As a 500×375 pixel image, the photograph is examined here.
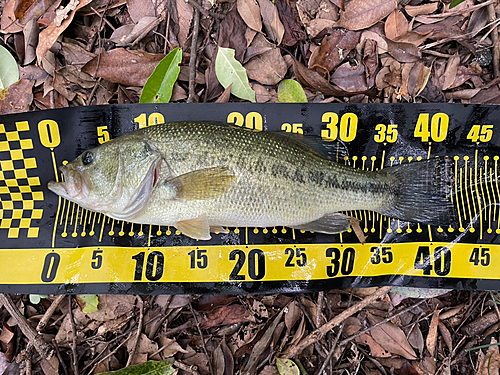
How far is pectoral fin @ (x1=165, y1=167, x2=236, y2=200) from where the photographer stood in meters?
2.11

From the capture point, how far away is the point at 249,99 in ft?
8.45

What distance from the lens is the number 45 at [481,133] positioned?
2.56m

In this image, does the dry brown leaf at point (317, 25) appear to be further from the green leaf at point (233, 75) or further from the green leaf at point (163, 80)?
the green leaf at point (163, 80)

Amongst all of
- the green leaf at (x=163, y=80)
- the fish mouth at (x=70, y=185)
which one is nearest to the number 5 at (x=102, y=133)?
the green leaf at (x=163, y=80)

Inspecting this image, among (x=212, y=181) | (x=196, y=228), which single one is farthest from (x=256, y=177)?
(x=196, y=228)

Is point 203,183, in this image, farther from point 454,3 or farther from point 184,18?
point 454,3

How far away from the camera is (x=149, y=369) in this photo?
2.42 m

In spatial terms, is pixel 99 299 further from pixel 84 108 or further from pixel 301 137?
pixel 301 137

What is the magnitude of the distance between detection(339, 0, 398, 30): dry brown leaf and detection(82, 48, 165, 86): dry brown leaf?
1.56 metres

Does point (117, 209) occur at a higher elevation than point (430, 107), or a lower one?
lower

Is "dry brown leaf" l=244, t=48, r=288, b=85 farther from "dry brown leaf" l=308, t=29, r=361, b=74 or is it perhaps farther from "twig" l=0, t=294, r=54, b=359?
"twig" l=0, t=294, r=54, b=359

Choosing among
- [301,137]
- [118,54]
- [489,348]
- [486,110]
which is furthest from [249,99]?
[489,348]

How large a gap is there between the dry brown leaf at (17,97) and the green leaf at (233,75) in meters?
1.58

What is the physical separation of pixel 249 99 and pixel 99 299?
1.99m
